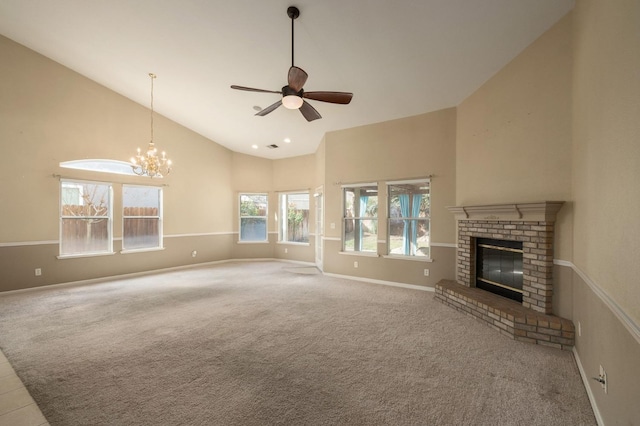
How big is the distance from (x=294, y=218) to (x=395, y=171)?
396 cm

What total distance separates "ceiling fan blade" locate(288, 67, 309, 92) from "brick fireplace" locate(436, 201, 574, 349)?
3.01m

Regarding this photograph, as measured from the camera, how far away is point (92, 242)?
567 centimetres

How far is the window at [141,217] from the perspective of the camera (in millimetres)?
6152

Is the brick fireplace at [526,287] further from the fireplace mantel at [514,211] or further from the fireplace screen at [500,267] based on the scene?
the fireplace screen at [500,267]

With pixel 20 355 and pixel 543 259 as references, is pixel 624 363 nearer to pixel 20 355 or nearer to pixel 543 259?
pixel 543 259

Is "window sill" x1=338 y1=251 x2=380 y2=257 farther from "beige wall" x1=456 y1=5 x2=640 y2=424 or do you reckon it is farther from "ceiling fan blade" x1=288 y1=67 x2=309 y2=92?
"ceiling fan blade" x1=288 y1=67 x2=309 y2=92

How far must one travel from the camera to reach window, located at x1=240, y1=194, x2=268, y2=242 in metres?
8.53

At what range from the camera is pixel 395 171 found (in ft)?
17.4

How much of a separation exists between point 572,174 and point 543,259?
3.32 feet

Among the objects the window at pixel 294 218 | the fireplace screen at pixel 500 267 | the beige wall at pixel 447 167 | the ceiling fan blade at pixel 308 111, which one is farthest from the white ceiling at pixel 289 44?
the window at pixel 294 218

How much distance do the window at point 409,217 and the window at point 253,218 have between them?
4.50m

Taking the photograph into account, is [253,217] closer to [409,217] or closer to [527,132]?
[409,217]

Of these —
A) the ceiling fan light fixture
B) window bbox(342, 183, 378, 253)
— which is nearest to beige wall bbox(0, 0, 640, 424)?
window bbox(342, 183, 378, 253)

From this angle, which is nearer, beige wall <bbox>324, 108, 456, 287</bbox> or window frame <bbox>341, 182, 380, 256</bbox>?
beige wall <bbox>324, 108, 456, 287</bbox>
